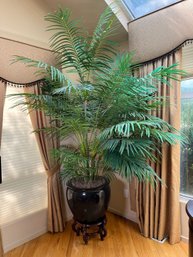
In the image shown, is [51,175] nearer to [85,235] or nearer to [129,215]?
[85,235]

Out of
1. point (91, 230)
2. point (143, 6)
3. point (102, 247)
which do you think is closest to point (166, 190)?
point (102, 247)

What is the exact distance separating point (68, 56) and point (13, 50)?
62cm

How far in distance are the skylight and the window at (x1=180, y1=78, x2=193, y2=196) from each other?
2.72 ft

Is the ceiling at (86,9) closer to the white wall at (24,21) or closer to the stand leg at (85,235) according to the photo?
the white wall at (24,21)

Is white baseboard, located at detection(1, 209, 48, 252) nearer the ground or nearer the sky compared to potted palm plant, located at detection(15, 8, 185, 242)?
nearer the ground

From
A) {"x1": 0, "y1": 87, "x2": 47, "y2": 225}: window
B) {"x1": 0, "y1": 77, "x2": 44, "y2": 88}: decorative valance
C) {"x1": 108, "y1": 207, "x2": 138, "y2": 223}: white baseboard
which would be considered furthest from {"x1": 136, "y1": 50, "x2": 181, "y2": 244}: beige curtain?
{"x1": 0, "y1": 87, "x2": 47, "y2": 225}: window

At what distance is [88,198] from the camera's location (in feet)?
6.14

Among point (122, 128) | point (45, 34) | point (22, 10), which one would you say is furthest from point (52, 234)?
point (22, 10)

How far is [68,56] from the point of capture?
6.15 ft

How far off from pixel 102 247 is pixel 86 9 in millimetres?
2612

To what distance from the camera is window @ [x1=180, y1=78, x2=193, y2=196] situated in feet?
6.81

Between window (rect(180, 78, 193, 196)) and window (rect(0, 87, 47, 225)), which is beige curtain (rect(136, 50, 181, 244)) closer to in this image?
window (rect(180, 78, 193, 196))

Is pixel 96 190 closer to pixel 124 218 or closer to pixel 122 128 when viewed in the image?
pixel 122 128

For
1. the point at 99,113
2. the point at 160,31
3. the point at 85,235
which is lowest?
the point at 85,235
